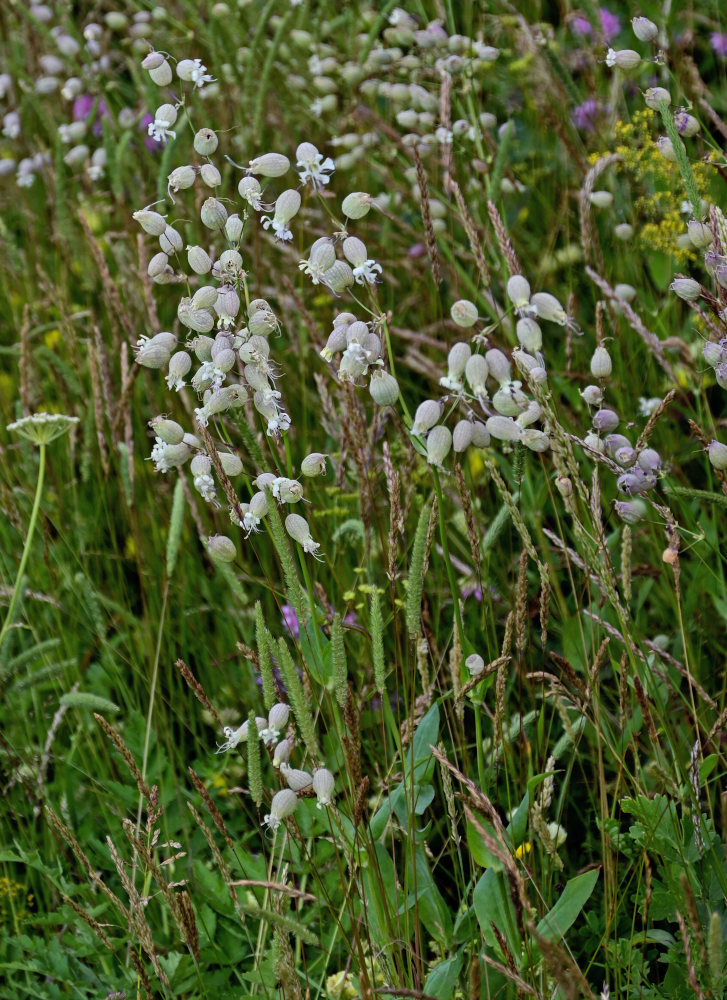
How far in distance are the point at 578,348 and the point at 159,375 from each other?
1.14 meters

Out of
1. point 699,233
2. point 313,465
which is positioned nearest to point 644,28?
point 699,233

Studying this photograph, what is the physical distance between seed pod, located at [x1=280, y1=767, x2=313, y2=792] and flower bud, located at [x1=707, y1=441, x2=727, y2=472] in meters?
0.69

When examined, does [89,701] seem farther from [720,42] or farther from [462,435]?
[720,42]

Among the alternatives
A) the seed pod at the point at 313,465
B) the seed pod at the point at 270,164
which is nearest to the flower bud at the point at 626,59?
the seed pod at the point at 270,164

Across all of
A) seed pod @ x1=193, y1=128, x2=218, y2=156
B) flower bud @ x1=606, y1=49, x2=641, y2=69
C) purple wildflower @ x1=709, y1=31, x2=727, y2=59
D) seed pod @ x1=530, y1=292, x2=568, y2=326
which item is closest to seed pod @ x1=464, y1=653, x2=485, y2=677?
seed pod @ x1=530, y1=292, x2=568, y2=326

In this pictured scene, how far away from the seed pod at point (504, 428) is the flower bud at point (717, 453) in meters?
0.28

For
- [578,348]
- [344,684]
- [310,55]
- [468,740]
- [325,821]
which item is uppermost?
[310,55]

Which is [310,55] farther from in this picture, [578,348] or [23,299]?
[578,348]

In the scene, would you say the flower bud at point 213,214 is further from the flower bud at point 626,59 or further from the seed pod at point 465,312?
the flower bud at point 626,59

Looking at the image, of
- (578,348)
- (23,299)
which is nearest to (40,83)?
(23,299)

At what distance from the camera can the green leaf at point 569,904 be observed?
1253 mm

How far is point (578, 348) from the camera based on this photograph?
260 centimetres

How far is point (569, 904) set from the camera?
1272 millimetres

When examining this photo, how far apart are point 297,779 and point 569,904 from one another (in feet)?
1.20
